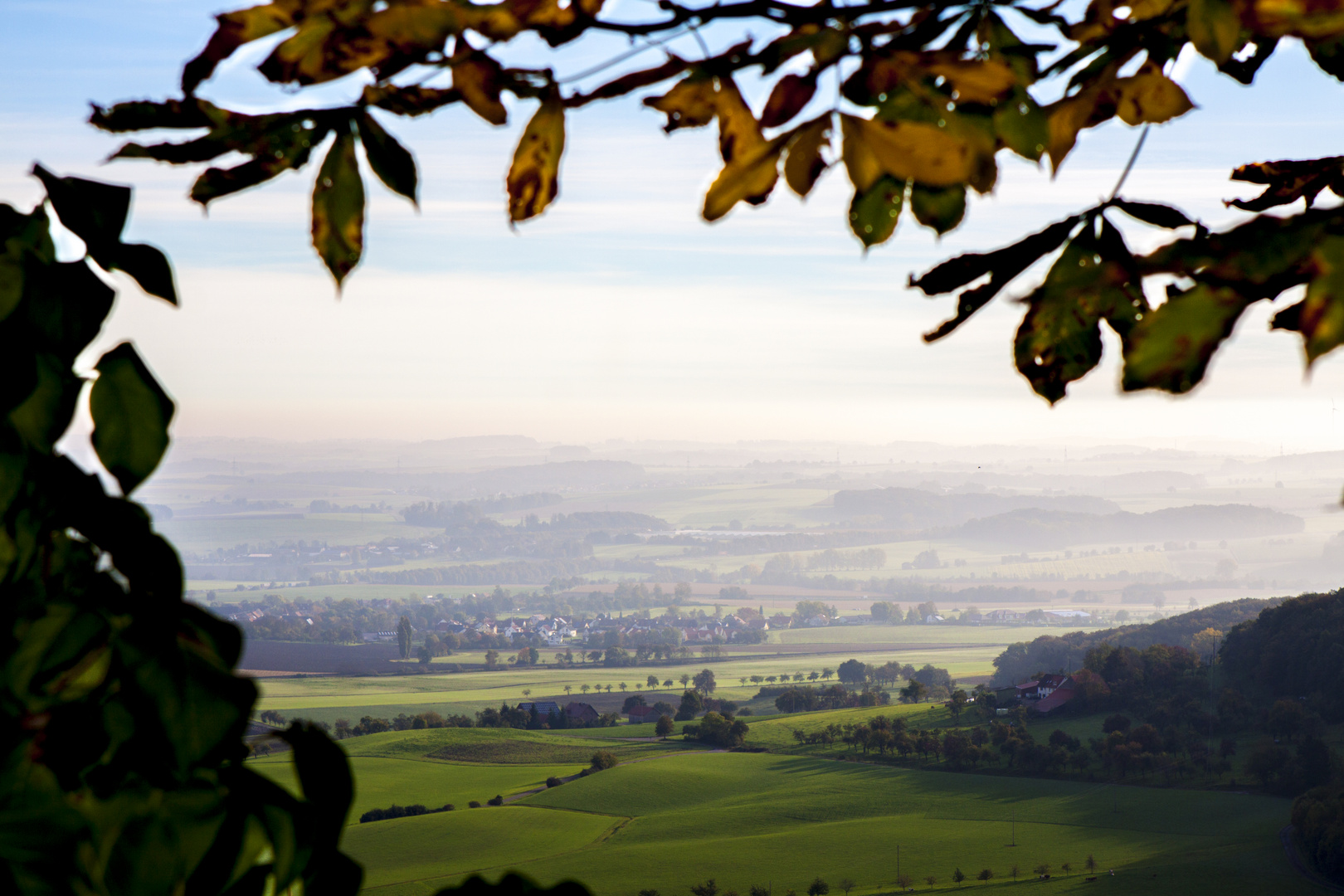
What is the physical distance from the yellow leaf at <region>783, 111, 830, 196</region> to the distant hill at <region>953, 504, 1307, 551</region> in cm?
11572

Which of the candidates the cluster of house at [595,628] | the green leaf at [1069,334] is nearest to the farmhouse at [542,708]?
the cluster of house at [595,628]

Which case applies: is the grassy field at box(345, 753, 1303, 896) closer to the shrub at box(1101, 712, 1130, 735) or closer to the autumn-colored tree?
the shrub at box(1101, 712, 1130, 735)

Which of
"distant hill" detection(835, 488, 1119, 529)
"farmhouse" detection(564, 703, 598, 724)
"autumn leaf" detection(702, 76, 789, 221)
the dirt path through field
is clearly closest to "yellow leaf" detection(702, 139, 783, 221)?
"autumn leaf" detection(702, 76, 789, 221)

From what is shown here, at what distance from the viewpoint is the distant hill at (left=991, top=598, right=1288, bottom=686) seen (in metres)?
54.1

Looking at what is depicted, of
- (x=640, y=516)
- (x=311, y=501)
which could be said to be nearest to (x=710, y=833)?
(x=640, y=516)

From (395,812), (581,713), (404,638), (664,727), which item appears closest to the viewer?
(395,812)

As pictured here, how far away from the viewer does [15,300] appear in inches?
28.5

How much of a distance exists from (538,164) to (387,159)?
14 cm

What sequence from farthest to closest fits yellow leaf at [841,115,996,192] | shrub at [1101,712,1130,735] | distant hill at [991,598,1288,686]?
distant hill at [991,598,1288,686]
shrub at [1101,712,1130,735]
yellow leaf at [841,115,996,192]

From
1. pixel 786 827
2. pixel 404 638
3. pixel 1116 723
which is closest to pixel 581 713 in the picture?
pixel 786 827

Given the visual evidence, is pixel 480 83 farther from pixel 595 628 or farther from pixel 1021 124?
pixel 595 628

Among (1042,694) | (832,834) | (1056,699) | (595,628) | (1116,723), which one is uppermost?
(595,628)

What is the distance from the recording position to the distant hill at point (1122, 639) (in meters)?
54.1

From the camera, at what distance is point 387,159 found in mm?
871
